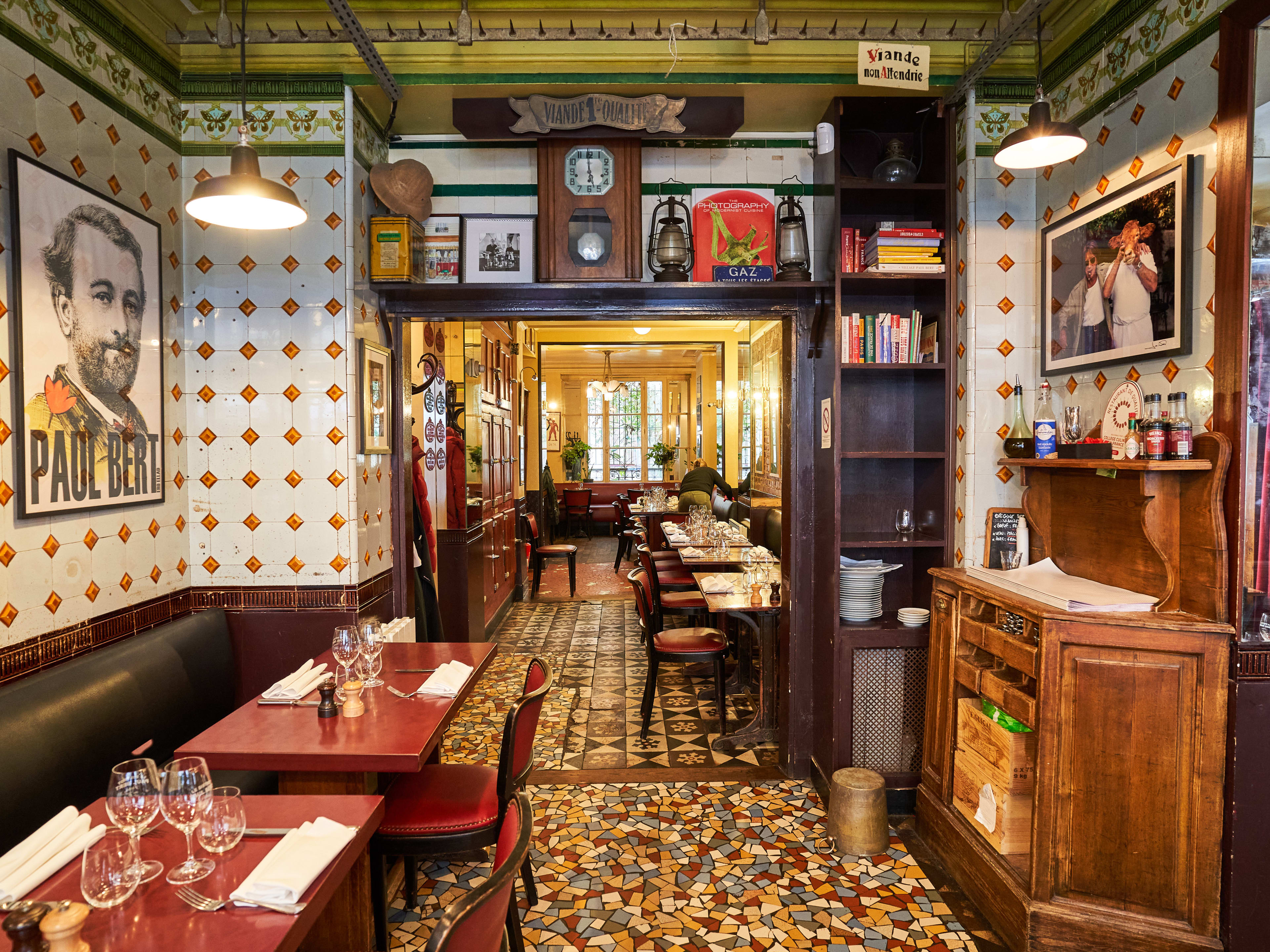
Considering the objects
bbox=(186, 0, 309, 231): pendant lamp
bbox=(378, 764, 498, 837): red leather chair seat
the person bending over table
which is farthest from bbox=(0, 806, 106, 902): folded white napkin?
the person bending over table

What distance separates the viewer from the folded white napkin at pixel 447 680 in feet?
9.12

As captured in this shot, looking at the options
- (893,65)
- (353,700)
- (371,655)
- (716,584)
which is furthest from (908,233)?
(353,700)

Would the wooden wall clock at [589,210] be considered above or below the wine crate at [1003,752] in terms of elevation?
above

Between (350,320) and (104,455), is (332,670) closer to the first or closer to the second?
(104,455)

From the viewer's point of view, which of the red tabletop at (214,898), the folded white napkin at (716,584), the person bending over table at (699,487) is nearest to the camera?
the red tabletop at (214,898)

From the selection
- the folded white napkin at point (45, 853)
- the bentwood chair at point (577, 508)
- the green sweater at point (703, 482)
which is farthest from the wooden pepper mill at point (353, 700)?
the bentwood chair at point (577, 508)

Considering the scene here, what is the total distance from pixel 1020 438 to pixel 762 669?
79.6 inches

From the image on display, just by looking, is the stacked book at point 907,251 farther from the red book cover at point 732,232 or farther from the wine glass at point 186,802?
the wine glass at point 186,802

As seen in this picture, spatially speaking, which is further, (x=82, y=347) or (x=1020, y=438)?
(x=1020, y=438)

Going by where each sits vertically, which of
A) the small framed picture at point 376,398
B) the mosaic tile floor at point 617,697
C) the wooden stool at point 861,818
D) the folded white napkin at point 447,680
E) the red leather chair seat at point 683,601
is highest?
the small framed picture at point 376,398

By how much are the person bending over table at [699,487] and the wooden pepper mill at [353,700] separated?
278 inches

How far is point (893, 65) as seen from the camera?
3.23 meters

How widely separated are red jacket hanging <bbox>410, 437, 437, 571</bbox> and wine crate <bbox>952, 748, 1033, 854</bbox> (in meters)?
3.28

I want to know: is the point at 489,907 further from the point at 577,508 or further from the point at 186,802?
the point at 577,508
